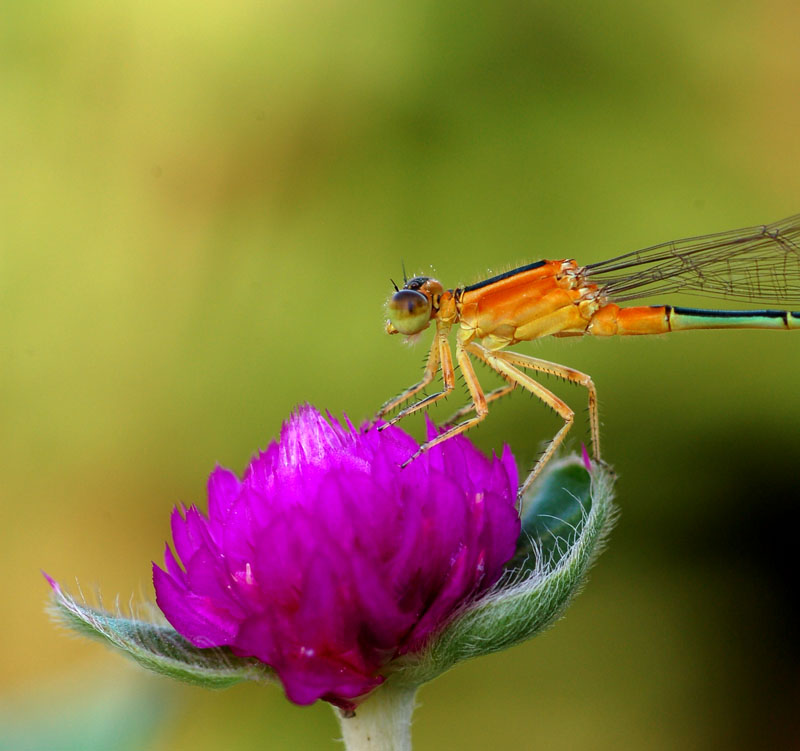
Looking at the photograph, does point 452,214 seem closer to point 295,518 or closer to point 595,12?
point 595,12

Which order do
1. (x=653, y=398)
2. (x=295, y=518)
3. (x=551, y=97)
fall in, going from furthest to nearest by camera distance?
1. (x=551, y=97)
2. (x=653, y=398)
3. (x=295, y=518)

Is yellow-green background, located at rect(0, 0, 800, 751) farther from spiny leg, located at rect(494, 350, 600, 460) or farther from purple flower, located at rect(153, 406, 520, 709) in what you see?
purple flower, located at rect(153, 406, 520, 709)

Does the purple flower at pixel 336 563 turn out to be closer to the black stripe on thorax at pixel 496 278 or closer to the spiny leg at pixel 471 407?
the spiny leg at pixel 471 407

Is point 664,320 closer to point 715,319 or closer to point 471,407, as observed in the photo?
point 715,319

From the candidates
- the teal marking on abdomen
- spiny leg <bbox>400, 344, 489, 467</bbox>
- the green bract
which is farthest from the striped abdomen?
the green bract

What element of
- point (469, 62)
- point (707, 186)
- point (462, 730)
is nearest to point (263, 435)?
point (462, 730)

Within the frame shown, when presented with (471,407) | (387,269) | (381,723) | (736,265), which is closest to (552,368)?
(471,407)
